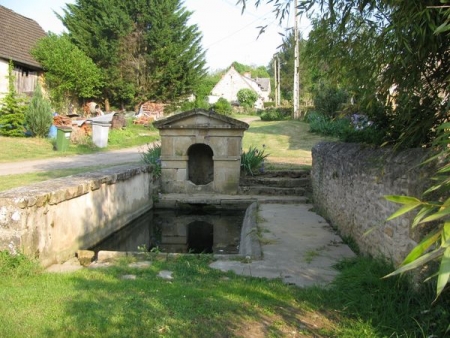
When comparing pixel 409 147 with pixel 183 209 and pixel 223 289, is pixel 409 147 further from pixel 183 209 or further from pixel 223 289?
pixel 183 209

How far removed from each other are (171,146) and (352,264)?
7.13m

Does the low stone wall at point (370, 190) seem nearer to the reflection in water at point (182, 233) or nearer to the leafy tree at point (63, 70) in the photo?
the reflection in water at point (182, 233)

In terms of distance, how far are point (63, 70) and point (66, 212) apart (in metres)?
23.3

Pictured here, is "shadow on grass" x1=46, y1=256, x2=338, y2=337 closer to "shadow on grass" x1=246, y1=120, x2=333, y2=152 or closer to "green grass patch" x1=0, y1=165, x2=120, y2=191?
"green grass patch" x1=0, y1=165, x2=120, y2=191

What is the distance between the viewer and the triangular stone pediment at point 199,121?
10898 mm

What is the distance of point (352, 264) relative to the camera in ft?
16.8

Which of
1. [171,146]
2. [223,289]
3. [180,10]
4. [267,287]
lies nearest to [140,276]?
[223,289]

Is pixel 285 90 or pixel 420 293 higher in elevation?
pixel 285 90

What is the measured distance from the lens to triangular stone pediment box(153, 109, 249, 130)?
1090 cm

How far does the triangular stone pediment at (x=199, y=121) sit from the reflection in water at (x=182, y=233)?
2308mm

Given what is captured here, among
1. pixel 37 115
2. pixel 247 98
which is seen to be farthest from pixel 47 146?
pixel 247 98

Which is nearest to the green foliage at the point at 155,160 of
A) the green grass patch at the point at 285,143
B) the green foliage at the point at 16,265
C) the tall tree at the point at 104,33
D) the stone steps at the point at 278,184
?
the stone steps at the point at 278,184

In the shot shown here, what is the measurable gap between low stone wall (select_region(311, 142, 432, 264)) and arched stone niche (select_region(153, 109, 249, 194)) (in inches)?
118

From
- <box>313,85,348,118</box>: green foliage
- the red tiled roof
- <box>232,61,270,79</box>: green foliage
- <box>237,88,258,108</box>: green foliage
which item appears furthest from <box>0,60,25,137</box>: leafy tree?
<box>232,61,270,79</box>: green foliage
